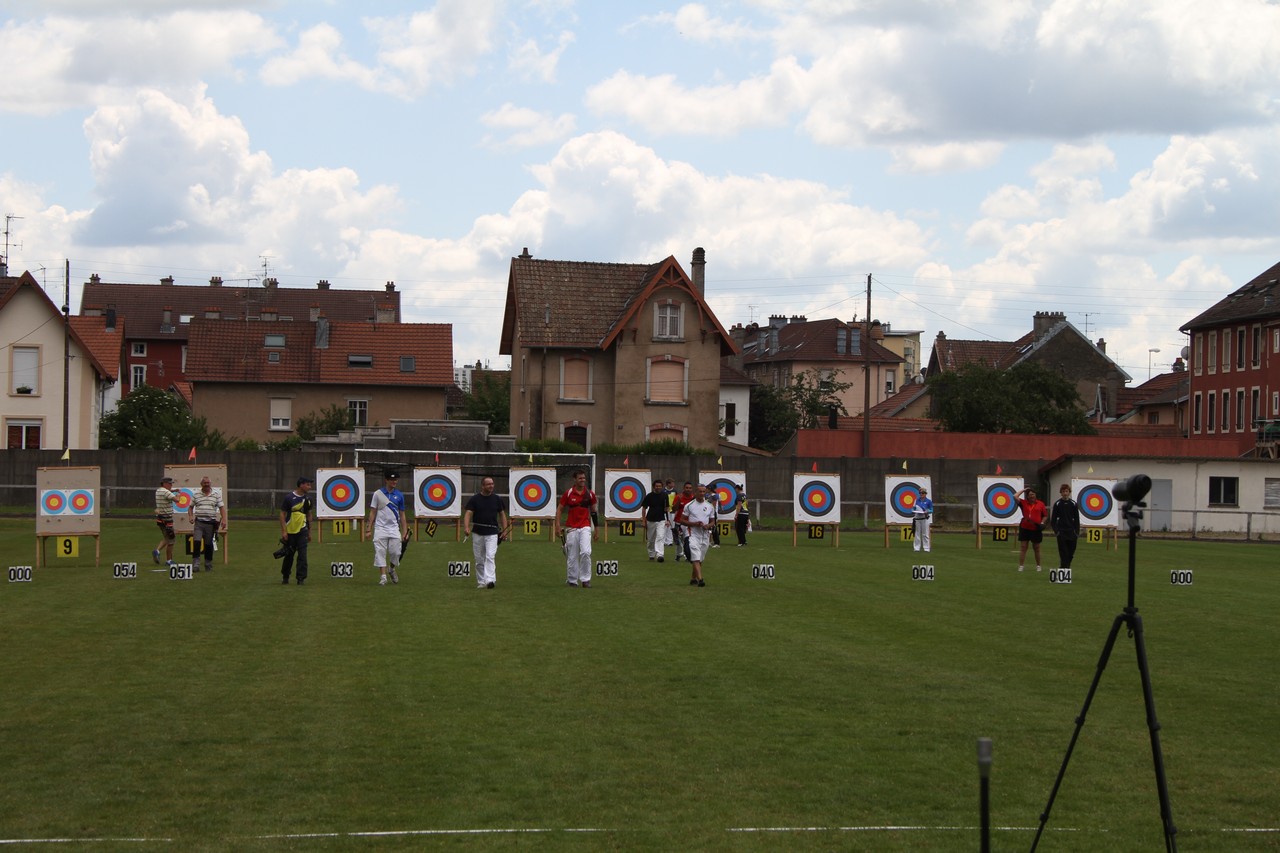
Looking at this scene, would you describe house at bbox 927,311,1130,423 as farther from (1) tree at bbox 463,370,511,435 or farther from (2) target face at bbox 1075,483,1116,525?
(2) target face at bbox 1075,483,1116,525

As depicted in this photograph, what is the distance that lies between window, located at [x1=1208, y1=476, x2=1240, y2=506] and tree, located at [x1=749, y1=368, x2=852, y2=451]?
4280 centimetres

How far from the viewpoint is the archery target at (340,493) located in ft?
142

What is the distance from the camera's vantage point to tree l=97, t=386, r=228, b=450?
6525cm

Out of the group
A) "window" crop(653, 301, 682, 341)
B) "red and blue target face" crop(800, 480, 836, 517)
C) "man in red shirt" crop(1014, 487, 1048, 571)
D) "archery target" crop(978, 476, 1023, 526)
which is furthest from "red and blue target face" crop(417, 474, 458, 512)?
"window" crop(653, 301, 682, 341)

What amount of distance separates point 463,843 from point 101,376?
228 feet

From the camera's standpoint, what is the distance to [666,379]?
69875 mm

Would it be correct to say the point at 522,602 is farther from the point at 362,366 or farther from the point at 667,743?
the point at 362,366

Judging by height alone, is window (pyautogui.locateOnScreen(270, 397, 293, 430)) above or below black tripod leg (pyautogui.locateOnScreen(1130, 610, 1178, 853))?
above

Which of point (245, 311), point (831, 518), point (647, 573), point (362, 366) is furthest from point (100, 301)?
point (647, 573)

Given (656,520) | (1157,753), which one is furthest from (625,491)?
(1157,753)

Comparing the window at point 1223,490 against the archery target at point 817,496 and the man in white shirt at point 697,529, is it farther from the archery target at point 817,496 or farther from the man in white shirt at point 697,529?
the man in white shirt at point 697,529

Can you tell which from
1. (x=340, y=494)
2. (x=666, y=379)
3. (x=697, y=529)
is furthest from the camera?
(x=666, y=379)

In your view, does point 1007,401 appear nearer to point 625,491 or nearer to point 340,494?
point 625,491

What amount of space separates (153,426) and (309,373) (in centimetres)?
1695
